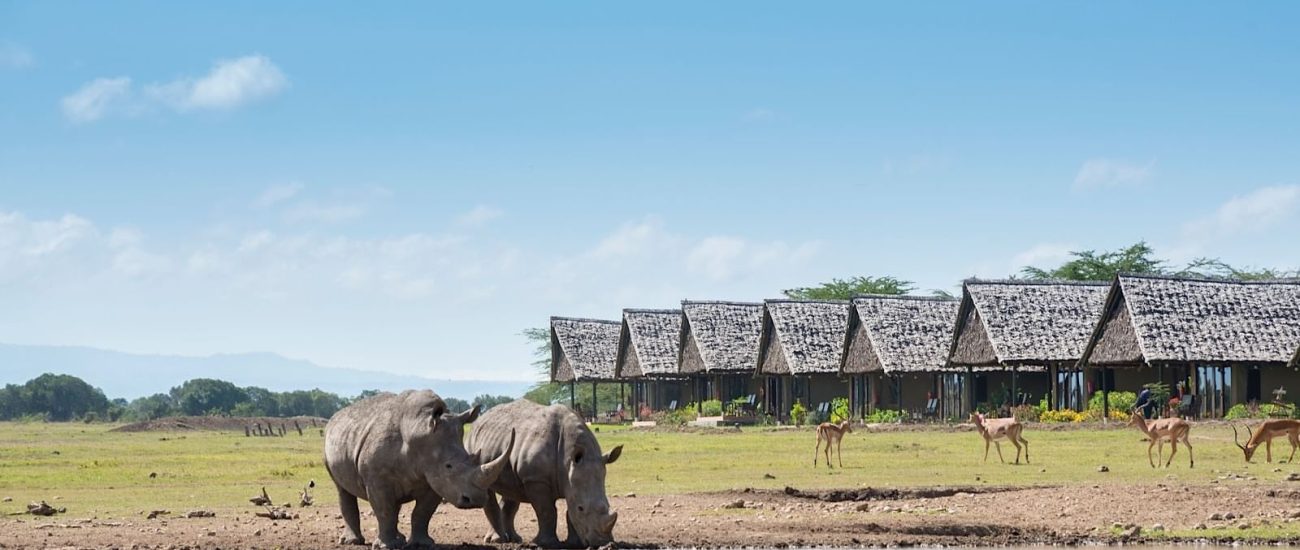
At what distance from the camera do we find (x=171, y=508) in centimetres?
2394

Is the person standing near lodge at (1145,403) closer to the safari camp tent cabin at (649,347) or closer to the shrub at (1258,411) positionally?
the shrub at (1258,411)

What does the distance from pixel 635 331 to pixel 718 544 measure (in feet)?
192

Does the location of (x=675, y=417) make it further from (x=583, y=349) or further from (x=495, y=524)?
(x=495, y=524)

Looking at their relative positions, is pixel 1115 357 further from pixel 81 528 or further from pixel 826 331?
pixel 81 528

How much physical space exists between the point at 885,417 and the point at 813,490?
31719 millimetres

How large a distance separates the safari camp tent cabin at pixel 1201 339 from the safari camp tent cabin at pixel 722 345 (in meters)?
21.3

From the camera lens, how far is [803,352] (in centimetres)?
6506

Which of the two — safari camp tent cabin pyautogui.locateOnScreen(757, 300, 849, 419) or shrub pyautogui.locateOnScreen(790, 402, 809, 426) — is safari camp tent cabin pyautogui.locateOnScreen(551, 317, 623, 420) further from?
shrub pyautogui.locateOnScreen(790, 402, 809, 426)

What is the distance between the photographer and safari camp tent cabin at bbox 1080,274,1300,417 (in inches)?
1873

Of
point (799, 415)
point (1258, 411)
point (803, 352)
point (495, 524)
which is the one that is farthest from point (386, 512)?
point (803, 352)

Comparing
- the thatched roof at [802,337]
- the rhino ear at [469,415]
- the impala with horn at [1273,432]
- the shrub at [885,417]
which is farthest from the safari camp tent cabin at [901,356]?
the rhino ear at [469,415]

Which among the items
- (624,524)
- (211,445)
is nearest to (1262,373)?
(211,445)

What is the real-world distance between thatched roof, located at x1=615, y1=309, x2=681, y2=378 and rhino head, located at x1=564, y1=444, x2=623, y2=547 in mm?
58054

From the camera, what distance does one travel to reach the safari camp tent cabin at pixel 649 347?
3014 inches
